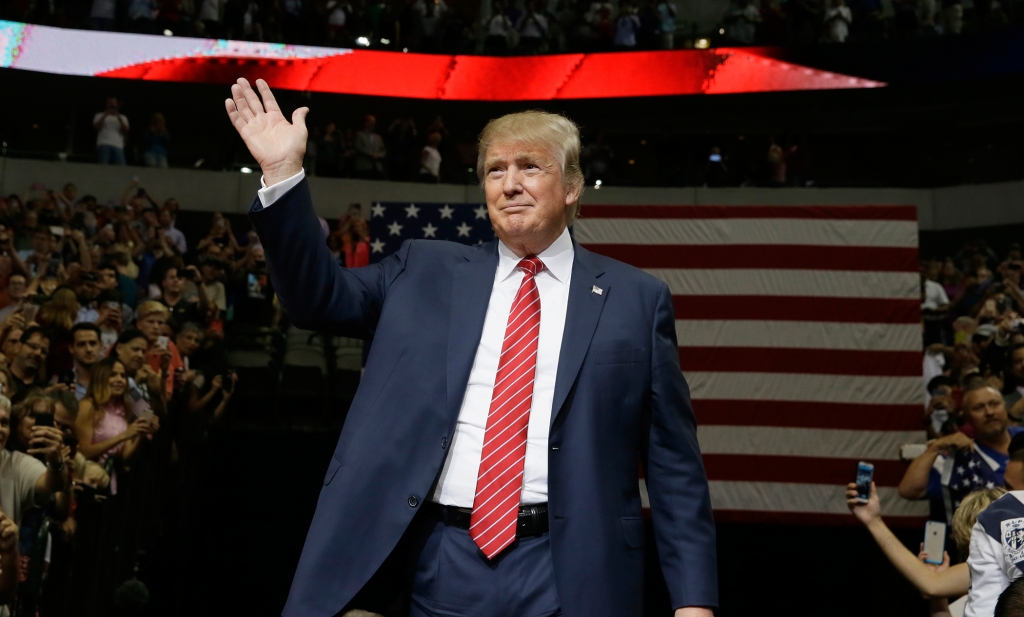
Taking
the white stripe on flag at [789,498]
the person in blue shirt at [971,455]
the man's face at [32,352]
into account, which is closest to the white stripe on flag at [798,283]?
the white stripe on flag at [789,498]

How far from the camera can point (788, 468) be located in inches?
272

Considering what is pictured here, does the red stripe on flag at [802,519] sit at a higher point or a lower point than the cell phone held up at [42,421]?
lower

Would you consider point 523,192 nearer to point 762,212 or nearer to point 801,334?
point 801,334

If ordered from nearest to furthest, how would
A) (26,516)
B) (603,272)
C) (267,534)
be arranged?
(603,272) < (26,516) < (267,534)

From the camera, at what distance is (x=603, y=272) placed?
201 centimetres

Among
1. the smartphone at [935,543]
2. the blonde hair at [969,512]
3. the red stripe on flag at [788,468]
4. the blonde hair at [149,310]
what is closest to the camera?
the blonde hair at [969,512]

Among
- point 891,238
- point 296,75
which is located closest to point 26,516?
point 891,238

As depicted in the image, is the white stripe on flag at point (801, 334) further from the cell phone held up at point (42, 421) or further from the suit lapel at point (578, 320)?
the suit lapel at point (578, 320)

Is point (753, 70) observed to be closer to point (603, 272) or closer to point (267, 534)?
point (267, 534)

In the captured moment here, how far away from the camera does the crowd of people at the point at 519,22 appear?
1519cm

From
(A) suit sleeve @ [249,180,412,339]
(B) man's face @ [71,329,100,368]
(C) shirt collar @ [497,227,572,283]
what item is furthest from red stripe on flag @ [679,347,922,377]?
(A) suit sleeve @ [249,180,412,339]

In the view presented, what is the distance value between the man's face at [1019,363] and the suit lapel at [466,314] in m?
4.76

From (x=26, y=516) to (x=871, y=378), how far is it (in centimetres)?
534

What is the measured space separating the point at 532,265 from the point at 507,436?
1.18ft
